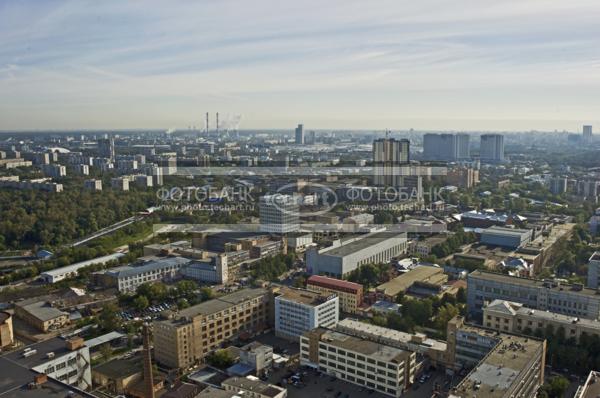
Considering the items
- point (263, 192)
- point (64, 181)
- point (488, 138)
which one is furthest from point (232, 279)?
point (488, 138)

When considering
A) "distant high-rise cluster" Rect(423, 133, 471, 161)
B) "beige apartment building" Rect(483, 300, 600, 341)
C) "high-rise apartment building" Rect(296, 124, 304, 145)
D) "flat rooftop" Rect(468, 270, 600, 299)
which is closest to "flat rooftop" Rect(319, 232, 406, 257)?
"flat rooftop" Rect(468, 270, 600, 299)

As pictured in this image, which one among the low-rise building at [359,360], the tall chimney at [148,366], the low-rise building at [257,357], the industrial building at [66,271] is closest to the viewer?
the tall chimney at [148,366]

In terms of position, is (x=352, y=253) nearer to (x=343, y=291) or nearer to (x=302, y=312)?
(x=343, y=291)

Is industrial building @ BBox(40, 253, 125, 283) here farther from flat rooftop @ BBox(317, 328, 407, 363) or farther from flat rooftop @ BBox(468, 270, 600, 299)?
flat rooftop @ BBox(468, 270, 600, 299)

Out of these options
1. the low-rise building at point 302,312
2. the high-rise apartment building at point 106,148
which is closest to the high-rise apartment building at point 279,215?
the low-rise building at point 302,312

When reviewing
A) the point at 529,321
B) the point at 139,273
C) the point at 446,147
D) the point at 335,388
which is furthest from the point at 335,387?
the point at 446,147

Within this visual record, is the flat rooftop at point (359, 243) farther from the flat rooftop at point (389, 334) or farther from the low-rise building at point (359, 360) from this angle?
the low-rise building at point (359, 360)
